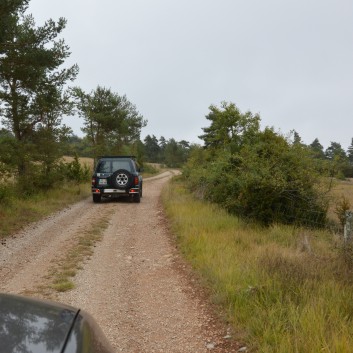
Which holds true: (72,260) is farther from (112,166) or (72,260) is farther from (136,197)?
(112,166)

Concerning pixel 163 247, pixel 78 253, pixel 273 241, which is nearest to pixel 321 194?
pixel 273 241

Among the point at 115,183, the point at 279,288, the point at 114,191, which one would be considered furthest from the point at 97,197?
the point at 279,288

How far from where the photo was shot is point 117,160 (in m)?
15.6

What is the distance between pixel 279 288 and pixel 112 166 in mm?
11960

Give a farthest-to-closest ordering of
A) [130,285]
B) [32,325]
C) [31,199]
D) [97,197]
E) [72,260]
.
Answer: [97,197] → [31,199] → [72,260] → [130,285] → [32,325]

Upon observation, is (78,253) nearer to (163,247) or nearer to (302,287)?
(163,247)

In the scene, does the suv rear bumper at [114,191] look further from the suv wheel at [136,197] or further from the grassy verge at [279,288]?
the grassy verge at [279,288]

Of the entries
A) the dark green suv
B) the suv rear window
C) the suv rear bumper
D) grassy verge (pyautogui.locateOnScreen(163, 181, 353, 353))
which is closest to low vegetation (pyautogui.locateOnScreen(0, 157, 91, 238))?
the suv rear bumper

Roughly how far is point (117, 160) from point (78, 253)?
8.94m

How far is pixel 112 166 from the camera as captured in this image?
50.6 ft

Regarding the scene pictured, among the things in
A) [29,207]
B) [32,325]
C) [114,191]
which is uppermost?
[32,325]

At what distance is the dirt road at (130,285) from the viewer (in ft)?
12.5

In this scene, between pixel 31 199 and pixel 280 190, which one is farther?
pixel 31 199

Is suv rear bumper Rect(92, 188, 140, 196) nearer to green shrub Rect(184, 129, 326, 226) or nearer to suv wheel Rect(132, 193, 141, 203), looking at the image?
suv wheel Rect(132, 193, 141, 203)
